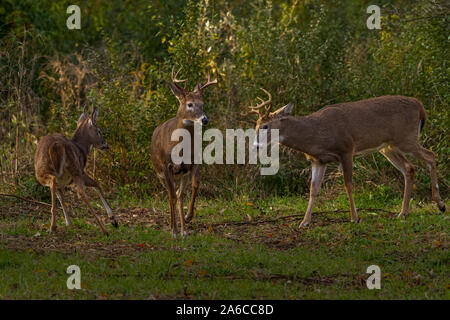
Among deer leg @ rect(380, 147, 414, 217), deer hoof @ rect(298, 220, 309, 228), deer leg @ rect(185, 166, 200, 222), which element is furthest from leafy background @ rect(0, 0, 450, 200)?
deer hoof @ rect(298, 220, 309, 228)

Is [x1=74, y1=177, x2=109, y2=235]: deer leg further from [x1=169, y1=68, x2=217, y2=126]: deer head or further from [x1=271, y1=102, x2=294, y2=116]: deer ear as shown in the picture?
[x1=271, y1=102, x2=294, y2=116]: deer ear

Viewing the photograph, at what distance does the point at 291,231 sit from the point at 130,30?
1076cm

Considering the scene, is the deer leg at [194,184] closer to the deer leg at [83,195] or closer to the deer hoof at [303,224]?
the deer leg at [83,195]

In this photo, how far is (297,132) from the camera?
985cm

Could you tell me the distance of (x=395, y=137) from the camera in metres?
9.95

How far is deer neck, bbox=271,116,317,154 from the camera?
32.1 feet

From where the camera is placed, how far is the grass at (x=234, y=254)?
665cm

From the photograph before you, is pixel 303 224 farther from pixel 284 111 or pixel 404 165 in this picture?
pixel 404 165

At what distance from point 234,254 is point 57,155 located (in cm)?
272

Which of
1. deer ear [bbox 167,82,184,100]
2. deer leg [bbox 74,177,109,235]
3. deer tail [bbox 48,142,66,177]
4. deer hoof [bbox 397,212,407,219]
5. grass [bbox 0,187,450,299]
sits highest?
deer ear [bbox 167,82,184,100]

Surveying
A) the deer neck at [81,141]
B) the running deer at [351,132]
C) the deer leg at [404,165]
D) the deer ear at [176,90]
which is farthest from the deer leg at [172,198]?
the deer leg at [404,165]

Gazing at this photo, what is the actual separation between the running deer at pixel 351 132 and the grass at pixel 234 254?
62 centimetres
